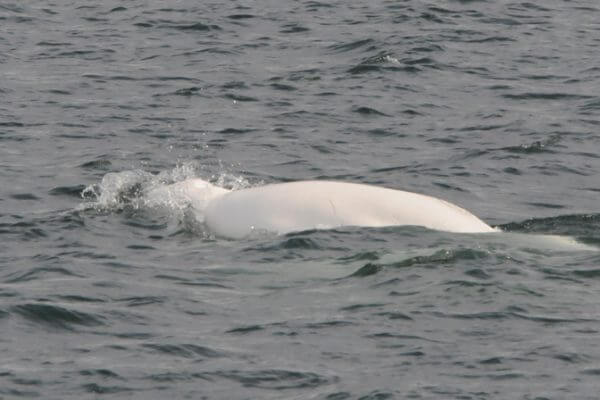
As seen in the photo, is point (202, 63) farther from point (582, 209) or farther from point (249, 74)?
point (582, 209)

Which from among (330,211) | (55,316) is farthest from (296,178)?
(55,316)

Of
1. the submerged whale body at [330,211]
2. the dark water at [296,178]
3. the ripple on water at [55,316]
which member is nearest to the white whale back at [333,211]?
the submerged whale body at [330,211]

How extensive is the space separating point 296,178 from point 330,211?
14.0 ft

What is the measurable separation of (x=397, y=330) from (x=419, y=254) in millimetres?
2189

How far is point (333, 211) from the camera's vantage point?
589 inches

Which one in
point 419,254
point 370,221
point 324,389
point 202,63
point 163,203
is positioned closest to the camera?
point 324,389

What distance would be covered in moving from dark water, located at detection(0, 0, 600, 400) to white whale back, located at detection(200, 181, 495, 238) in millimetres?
257

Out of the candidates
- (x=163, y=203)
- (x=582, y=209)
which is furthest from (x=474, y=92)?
(x=163, y=203)

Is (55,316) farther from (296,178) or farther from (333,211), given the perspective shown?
(296,178)

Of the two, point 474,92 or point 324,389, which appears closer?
point 324,389

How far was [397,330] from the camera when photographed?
1180 cm

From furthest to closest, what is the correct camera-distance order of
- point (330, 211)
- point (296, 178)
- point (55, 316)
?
point (296, 178)
point (330, 211)
point (55, 316)

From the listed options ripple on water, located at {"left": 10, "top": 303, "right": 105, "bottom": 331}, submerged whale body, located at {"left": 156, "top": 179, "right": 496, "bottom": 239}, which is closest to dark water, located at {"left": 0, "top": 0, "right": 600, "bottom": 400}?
ripple on water, located at {"left": 10, "top": 303, "right": 105, "bottom": 331}

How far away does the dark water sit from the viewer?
36.4 ft
